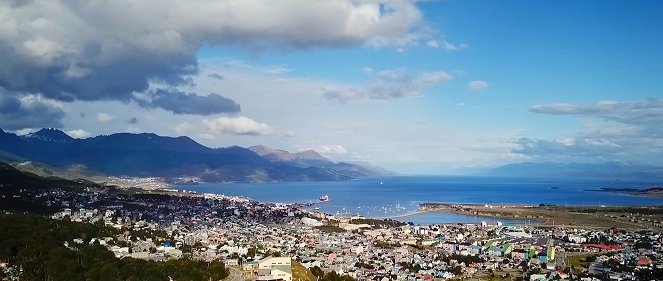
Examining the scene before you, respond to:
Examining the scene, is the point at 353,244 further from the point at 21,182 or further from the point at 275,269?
the point at 21,182

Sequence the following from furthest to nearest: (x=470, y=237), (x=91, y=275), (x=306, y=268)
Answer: (x=470, y=237), (x=306, y=268), (x=91, y=275)

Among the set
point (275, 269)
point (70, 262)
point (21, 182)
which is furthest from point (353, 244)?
point (21, 182)

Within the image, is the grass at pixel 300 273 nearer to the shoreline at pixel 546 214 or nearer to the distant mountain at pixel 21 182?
the shoreline at pixel 546 214

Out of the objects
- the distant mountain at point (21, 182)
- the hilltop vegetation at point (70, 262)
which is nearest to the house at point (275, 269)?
the hilltop vegetation at point (70, 262)

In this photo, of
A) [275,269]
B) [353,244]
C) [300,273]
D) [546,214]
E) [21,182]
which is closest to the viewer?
[275,269]

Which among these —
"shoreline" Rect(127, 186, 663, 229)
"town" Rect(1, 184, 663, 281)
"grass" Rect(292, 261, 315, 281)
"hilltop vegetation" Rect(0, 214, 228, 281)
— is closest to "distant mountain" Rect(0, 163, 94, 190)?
"town" Rect(1, 184, 663, 281)

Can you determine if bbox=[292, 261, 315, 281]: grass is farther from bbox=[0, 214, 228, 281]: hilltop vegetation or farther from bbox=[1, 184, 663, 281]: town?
bbox=[0, 214, 228, 281]: hilltop vegetation

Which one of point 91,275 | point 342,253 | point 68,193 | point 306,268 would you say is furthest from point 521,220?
point 91,275

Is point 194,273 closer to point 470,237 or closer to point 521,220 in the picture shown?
point 470,237
